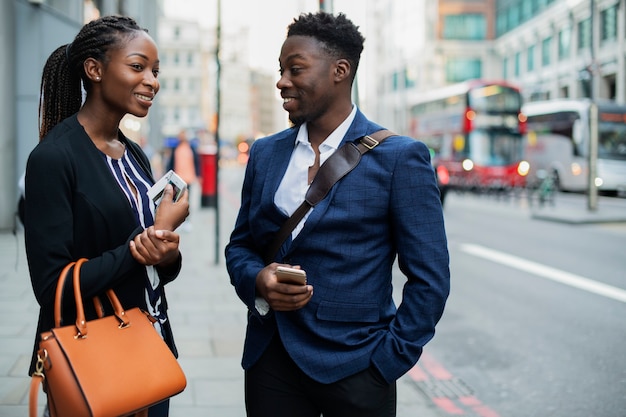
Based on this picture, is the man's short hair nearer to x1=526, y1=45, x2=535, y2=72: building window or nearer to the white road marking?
the white road marking

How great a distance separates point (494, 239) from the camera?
1317 centimetres

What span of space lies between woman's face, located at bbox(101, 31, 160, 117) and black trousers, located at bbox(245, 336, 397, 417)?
2.80ft

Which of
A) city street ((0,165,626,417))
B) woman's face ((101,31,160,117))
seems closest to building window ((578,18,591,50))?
city street ((0,165,626,417))

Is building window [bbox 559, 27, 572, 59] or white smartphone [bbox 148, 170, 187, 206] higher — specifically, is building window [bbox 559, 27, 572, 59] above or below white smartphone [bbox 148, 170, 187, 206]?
above

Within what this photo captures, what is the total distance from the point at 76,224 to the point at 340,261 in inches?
29.9

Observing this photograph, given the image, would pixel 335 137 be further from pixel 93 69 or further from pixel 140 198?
pixel 93 69

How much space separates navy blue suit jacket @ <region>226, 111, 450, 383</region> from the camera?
6.75 ft

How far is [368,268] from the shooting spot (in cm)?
210

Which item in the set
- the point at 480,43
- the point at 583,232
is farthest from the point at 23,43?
the point at 480,43

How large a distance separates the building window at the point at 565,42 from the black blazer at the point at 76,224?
147 feet

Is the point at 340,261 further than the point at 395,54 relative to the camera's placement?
No

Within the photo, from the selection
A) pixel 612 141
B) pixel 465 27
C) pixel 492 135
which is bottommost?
pixel 612 141

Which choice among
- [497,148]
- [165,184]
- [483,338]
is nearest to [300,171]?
[165,184]

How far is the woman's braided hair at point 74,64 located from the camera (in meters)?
2.17
